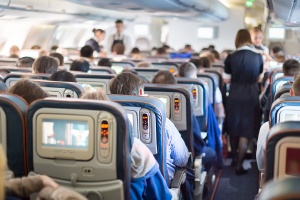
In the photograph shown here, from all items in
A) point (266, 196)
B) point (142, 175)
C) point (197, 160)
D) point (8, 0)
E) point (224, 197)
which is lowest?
point (224, 197)

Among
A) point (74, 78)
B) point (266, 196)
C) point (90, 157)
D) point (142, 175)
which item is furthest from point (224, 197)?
point (266, 196)

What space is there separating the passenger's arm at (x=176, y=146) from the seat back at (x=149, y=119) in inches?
18.6

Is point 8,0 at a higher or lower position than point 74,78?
higher

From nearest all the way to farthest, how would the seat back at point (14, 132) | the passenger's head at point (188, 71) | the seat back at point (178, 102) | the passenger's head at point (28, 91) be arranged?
the seat back at point (14, 132)
the passenger's head at point (28, 91)
the seat back at point (178, 102)
the passenger's head at point (188, 71)

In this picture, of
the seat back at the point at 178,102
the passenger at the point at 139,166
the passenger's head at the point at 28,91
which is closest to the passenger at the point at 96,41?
the seat back at the point at 178,102

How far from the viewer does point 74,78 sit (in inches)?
210

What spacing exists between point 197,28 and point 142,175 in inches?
734

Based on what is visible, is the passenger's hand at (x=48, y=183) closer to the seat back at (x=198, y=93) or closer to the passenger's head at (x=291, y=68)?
the seat back at (x=198, y=93)

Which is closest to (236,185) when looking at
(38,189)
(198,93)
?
(198,93)

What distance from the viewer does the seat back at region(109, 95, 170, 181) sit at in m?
3.73

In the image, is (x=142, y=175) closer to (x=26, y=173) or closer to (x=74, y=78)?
(x=26, y=173)

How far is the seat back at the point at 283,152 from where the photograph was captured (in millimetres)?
2316

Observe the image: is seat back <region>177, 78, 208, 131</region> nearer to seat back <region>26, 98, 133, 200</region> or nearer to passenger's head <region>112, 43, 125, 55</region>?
seat back <region>26, 98, 133, 200</region>

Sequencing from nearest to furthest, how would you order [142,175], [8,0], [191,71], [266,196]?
[266,196]
[142,175]
[191,71]
[8,0]
